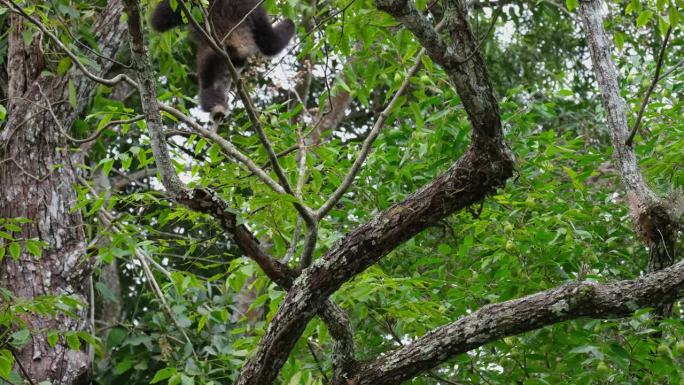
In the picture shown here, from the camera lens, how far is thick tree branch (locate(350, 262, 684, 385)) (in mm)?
3080

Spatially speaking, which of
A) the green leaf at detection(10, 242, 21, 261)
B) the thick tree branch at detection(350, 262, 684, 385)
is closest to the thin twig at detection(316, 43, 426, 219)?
the thick tree branch at detection(350, 262, 684, 385)

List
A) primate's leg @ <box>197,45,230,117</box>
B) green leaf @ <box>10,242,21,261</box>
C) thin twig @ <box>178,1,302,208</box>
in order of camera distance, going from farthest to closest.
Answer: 1. primate's leg @ <box>197,45,230,117</box>
2. green leaf @ <box>10,242,21,261</box>
3. thin twig @ <box>178,1,302,208</box>

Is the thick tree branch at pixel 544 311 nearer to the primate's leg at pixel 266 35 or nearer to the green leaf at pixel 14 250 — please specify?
the green leaf at pixel 14 250

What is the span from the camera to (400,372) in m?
3.39

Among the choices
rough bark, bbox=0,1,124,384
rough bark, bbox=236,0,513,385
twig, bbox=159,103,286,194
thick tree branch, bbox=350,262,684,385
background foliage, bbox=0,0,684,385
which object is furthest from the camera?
rough bark, bbox=0,1,124,384

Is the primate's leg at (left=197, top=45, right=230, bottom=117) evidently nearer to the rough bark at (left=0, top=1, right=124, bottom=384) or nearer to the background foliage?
the background foliage

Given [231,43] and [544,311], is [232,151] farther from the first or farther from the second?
[231,43]

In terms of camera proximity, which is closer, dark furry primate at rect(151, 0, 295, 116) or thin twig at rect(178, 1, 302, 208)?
thin twig at rect(178, 1, 302, 208)

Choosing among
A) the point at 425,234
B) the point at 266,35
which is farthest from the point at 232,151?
the point at 266,35

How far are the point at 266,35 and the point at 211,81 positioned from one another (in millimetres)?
855

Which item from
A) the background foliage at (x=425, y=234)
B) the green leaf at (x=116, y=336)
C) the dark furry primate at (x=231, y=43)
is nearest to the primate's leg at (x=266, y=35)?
the dark furry primate at (x=231, y=43)

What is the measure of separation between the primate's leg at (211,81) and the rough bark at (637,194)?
3.18 meters

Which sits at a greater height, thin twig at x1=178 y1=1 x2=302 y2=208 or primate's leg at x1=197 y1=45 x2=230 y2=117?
primate's leg at x1=197 y1=45 x2=230 y2=117

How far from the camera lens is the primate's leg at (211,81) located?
6.79 meters
